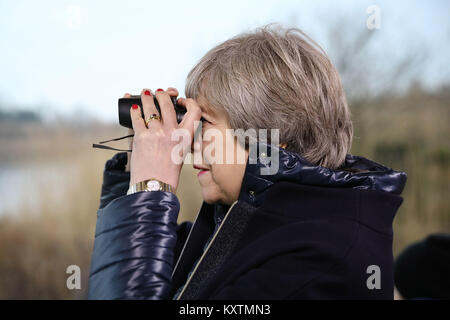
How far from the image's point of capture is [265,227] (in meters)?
0.94

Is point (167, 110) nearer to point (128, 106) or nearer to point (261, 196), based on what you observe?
point (128, 106)

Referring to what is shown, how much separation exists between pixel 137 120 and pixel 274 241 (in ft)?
1.51

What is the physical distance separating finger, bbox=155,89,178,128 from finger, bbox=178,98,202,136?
0.02 metres

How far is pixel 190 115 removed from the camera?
3.45ft

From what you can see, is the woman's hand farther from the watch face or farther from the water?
the water

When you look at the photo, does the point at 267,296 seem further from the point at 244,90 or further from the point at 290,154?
the point at 244,90

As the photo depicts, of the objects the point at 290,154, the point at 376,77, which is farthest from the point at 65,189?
the point at 376,77

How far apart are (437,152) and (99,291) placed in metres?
3.96

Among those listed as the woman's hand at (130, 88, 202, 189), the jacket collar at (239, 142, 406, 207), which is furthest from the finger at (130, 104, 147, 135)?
the jacket collar at (239, 142, 406, 207)

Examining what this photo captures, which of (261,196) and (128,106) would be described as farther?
(128,106)

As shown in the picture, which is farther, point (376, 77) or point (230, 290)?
point (376, 77)

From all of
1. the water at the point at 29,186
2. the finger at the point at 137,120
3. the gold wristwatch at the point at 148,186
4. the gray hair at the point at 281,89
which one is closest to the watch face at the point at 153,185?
the gold wristwatch at the point at 148,186

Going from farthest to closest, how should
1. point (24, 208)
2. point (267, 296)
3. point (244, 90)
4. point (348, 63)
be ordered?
point (348, 63) < point (24, 208) < point (244, 90) < point (267, 296)

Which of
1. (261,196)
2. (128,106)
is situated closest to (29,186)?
(128,106)
